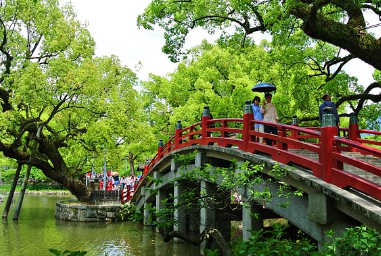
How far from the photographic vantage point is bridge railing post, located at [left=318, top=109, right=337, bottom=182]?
21.6 ft

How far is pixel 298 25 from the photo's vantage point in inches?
453

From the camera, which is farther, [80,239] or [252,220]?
[80,239]

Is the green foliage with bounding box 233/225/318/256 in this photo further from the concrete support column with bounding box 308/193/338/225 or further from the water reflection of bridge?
the concrete support column with bounding box 308/193/338/225

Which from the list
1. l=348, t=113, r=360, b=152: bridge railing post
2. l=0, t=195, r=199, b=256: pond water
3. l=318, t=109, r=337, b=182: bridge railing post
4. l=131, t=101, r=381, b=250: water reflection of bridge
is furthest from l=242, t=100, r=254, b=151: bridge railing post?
l=0, t=195, r=199, b=256: pond water

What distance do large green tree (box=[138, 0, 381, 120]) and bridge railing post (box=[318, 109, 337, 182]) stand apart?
3.24 m

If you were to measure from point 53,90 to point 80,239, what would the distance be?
8.00 meters

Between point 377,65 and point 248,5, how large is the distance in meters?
3.82

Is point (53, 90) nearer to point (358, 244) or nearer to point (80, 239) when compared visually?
point (80, 239)

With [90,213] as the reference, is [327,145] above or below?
above

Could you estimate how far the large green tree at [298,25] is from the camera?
917 centimetres

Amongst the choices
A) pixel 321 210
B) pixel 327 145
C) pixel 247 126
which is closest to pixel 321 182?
pixel 321 210

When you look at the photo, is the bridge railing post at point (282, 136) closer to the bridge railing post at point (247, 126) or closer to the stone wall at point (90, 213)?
the bridge railing post at point (247, 126)

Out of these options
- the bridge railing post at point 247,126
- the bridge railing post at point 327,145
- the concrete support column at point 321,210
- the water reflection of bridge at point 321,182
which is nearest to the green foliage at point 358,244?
the water reflection of bridge at point 321,182

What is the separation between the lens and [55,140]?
896 inches
